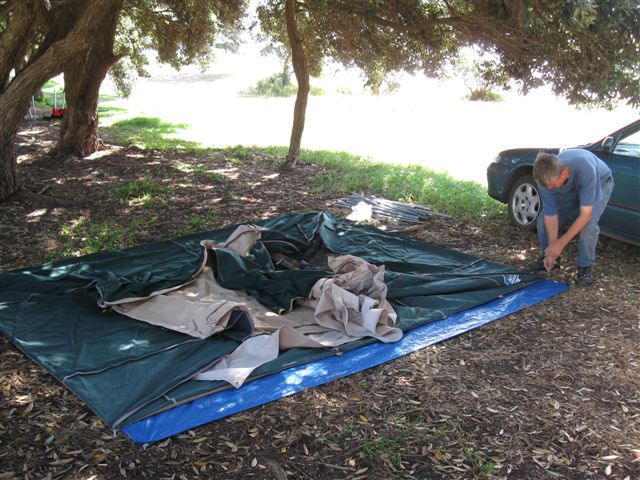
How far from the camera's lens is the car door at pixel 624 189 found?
18.9ft

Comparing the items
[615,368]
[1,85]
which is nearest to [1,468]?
[615,368]

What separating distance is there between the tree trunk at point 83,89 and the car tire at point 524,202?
28.1 feet

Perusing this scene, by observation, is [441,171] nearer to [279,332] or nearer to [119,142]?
[119,142]

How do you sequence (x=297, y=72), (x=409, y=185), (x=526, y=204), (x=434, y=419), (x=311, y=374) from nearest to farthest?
(x=434, y=419), (x=311, y=374), (x=526, y=204), (x=409, y=185), (x=297, y=72)

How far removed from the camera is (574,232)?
5.08 m

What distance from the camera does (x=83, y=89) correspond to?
11375mm

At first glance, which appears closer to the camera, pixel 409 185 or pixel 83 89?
pixel 409 185

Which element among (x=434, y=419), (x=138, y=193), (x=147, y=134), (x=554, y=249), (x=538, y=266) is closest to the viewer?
(x=434, y=419)

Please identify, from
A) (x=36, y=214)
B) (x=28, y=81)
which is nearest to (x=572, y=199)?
(x=36, y=214)

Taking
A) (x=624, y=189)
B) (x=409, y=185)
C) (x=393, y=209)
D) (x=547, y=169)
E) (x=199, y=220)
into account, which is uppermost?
(x=547, y=169)

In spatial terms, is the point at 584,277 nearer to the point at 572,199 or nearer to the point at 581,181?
the point at 572,199

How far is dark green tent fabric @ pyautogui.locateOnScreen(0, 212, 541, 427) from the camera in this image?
3557mm

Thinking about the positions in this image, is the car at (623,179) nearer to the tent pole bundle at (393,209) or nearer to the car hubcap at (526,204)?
the car hubcap at (526,204)

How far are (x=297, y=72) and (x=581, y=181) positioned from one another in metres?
7.20
